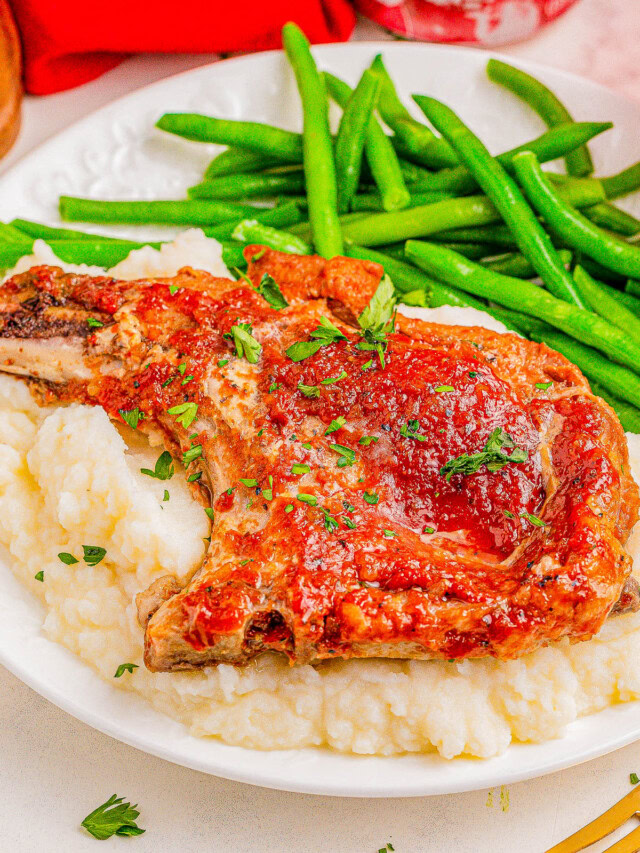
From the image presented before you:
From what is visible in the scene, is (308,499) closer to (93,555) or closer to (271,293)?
(93,555)

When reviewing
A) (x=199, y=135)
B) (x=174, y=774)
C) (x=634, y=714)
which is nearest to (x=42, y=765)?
(x=174, y=774)

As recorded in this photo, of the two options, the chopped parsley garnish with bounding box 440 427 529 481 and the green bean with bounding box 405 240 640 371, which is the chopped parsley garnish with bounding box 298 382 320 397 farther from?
the green bean with bounding box 405 240 640 371

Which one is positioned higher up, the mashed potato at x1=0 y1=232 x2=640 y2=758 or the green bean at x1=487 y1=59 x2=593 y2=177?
the green bean at x1=487 y1=59 x2=593 y2=177

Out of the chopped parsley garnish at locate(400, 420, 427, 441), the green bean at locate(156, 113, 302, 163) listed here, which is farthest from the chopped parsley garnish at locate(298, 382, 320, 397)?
the green bean at locate(156, 113, 302, 163)

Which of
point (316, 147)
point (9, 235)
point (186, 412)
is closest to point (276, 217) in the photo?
point (316, 147)

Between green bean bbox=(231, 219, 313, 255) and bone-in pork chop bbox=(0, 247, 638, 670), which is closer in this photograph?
bone-in pork chop bbox=(0, 247, 638, 670)

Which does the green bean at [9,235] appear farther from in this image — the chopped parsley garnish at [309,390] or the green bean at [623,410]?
the green bean at [623,410]
